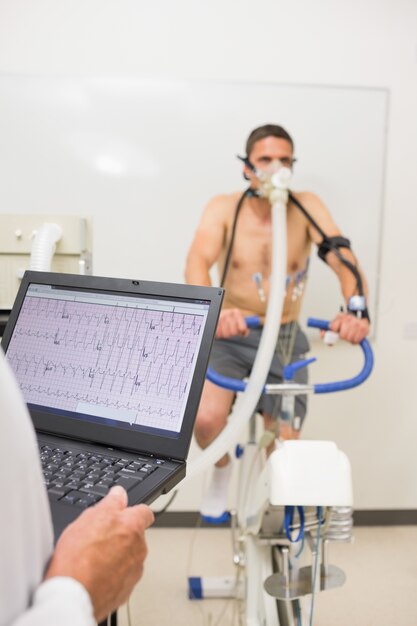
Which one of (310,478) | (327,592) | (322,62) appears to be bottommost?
(327,592)

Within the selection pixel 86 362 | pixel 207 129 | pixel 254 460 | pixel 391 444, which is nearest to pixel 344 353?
pixel 391 444

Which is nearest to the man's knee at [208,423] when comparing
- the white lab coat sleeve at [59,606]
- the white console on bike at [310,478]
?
the white console on bike at [310,478]

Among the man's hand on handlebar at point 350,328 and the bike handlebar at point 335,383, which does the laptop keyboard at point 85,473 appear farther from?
the man's hand on handlebar at point 350,328

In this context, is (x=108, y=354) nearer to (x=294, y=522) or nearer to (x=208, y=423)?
(x=294, y=522)

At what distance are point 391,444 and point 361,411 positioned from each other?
9.2 inches

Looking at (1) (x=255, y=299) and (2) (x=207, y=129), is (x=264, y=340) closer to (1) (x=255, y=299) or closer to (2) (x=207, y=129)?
(1) (x=255, y=299)

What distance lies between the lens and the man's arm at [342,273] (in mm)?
1667

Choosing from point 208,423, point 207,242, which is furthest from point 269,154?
point 208,423

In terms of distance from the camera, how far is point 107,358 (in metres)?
0.84

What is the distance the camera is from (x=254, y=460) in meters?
1.80

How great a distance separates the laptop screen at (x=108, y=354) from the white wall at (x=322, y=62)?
1.86 metres

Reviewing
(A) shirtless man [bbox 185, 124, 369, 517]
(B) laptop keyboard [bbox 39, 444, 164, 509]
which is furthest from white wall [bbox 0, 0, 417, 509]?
(B) laptop keyboard [bbox 39, 444, 164, 509]

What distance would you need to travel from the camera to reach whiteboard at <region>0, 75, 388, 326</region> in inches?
95.5

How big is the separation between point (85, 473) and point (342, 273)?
5.08ft
